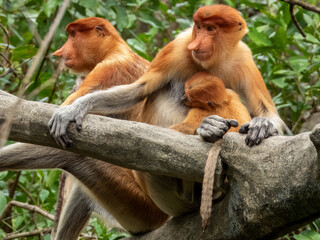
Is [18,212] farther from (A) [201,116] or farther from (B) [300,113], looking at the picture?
(B) [300,113]

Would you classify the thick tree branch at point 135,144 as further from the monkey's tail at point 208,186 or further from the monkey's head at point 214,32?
the monkey's head at point 214,32

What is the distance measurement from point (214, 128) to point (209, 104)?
1.19 feet

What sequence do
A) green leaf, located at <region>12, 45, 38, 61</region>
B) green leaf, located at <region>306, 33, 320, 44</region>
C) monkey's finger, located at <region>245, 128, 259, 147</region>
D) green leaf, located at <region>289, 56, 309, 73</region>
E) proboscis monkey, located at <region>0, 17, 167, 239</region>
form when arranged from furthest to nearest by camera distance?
green leaf, located at <region>12, 45, 38, 61</region> → green leaf, located at <region>289, 56, 309, 73</region> → green leaf, located at <region>306, 33, 320, 44</region> → proboscis monkey, located at <region>0, 17, 167, 239</region> → monkey's finger, located at <region>245, 128, 259, 147</region>

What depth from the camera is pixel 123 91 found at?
124 inches

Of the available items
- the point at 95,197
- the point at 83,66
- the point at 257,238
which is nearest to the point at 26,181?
the point at 83,66

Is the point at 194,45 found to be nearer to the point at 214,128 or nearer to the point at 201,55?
the point at 201,55

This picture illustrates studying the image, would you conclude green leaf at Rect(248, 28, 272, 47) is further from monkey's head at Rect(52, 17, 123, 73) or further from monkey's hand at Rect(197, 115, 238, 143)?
monkey's hand at Rect(197, 115, 238, 143)

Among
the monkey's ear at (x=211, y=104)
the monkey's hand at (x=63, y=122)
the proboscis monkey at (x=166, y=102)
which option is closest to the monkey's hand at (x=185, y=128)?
the monkey's ear at (x=211, y=104)

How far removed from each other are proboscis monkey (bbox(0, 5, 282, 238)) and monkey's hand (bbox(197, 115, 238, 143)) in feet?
1.51

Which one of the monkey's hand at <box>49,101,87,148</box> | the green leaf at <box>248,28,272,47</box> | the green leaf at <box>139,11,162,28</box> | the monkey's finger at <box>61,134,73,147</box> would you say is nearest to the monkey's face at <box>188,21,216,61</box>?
the monkey's hand at <box>49,101,87,148</box>

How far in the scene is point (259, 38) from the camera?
4.36 meters

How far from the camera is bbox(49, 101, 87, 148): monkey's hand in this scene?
2.53 meters

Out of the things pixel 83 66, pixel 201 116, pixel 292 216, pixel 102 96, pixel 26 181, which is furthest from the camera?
pixel 26 181

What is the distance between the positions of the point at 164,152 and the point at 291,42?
8.80 ft
